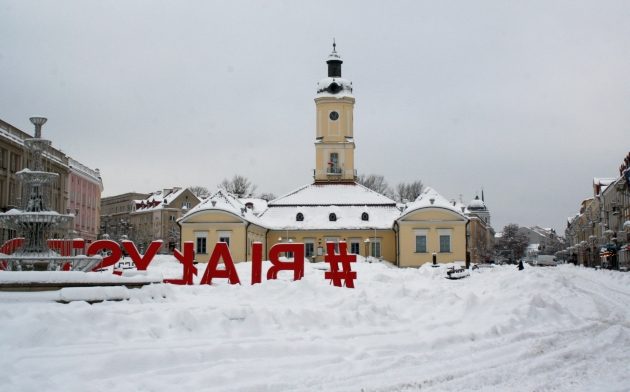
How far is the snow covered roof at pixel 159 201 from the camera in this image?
102 m

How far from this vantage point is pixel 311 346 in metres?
11.1

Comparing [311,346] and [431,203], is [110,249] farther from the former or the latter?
[431,203]

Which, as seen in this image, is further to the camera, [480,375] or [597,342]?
[597,342]

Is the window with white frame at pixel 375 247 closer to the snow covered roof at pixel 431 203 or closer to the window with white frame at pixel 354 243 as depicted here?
the window with white frame at pixel 354 243

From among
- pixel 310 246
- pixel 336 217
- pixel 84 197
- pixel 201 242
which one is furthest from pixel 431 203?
pixel 84 197

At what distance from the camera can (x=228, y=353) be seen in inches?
412

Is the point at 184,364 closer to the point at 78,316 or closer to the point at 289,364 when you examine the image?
the point at 289,364

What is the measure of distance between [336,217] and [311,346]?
4322cm

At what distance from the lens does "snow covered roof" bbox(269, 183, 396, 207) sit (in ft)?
182

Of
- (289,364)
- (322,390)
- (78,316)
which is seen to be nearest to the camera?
(322,390)

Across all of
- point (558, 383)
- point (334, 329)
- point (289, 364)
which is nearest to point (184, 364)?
point (289, 364)

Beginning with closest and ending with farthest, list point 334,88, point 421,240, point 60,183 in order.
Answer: point 421,240 → point 60,183 → point 334,88

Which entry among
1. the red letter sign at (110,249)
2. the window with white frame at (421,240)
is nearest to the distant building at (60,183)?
the red letter sign at (110,249)

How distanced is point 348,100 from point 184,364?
52104 mm
